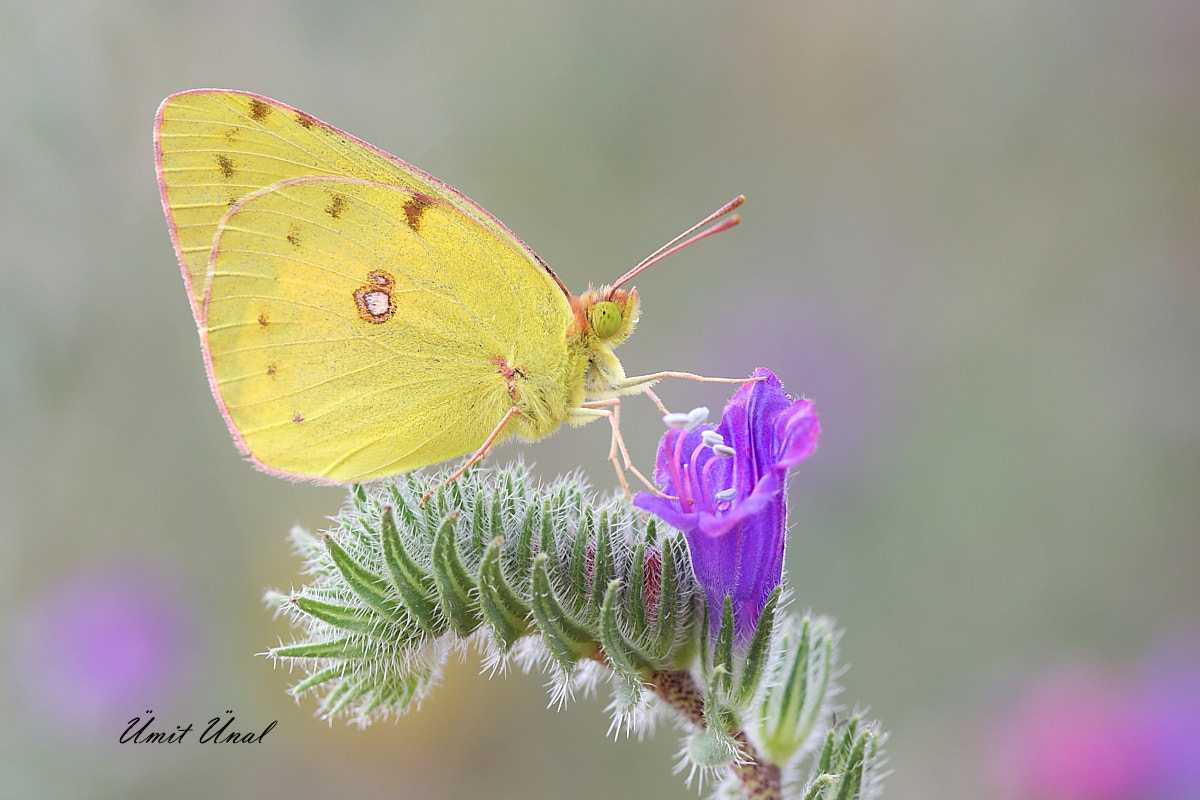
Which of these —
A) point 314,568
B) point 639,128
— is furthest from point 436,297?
point 639,128

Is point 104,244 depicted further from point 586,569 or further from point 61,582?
point 586,569

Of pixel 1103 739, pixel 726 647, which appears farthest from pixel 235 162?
pixel 1103 739

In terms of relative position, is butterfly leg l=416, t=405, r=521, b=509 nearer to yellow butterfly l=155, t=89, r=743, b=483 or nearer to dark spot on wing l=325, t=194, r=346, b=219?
yellow butterfly l=155, t=89, r=743, b=483

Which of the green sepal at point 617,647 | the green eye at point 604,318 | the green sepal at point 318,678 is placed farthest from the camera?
the green eye at point 604,318

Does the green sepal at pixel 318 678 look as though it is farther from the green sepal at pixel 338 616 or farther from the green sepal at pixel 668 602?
the green sepal at pixel 668 602

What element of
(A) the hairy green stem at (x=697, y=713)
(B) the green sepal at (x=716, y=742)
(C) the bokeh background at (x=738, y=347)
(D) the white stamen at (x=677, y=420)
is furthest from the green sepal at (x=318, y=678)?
(C) the bokeh background at (x=738, y=347)
